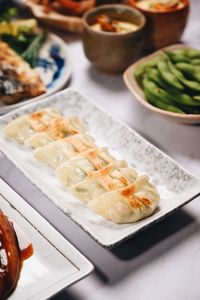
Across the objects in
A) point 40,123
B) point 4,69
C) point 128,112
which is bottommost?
point 128,112

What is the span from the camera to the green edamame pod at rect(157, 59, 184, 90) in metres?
1.71

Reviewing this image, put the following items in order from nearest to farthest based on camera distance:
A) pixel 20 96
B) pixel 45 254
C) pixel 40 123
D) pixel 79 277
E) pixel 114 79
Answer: pixel 79 277
pixel 45 254
pixel 40 123
pixel 20 96
pixel 114 79

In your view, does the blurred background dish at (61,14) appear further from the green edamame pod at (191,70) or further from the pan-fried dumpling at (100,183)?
the pan-fried dumpling at (100,183)

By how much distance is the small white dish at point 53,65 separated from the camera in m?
1.91

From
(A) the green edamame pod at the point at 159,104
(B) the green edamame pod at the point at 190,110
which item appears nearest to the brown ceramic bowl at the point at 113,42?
(A) the green edamame pod at the point at 159,104

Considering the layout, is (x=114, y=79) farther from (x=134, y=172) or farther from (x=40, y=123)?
(x=134, y=172)

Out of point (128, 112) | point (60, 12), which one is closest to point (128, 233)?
point (128, 112)

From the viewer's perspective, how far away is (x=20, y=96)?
1.84 m

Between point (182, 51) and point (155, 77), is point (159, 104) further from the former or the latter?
point (182, 51)

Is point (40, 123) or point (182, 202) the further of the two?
point (40, 123)

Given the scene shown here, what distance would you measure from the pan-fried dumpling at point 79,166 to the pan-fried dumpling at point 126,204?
0.11m

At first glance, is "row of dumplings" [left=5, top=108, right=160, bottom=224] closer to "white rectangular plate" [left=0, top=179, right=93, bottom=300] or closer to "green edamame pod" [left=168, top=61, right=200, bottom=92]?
"white rectangular plate" [left=0, top=179, right=93, bottom=300]

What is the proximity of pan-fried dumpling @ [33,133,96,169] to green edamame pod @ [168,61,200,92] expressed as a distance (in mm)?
414

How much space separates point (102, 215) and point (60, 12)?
132cm
